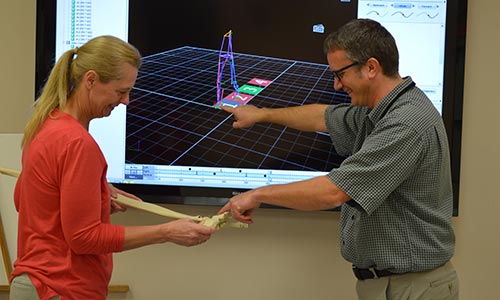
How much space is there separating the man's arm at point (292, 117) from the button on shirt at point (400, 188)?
39cm

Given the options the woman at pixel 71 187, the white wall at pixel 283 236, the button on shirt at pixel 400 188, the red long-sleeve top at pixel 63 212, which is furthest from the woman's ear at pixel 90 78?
the white wall at pixel 283 236

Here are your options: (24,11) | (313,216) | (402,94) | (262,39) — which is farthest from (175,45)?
(402,94)

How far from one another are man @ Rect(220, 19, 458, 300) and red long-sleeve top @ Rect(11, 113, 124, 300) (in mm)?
549

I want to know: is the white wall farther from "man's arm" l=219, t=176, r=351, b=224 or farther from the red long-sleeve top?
the red long-sleeve top

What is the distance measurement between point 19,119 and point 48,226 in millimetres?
1403

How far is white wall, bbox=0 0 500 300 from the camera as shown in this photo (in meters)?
2.80

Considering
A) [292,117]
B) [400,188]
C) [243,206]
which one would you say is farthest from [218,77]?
[400,188]

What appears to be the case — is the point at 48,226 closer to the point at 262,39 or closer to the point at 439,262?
the point at 439,262

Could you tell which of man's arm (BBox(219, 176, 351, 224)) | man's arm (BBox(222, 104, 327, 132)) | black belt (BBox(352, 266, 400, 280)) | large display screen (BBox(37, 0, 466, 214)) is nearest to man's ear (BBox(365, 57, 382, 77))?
man's arm (BBox(219, 176, 351, 224))

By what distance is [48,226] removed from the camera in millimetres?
1706

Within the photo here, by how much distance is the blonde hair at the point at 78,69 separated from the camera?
1736 mm

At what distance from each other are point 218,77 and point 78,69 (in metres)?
1.13

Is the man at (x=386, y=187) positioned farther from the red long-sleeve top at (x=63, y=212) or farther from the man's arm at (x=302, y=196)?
the red long-sleeve top at (x=63, y=212)

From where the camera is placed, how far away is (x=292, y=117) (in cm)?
247
